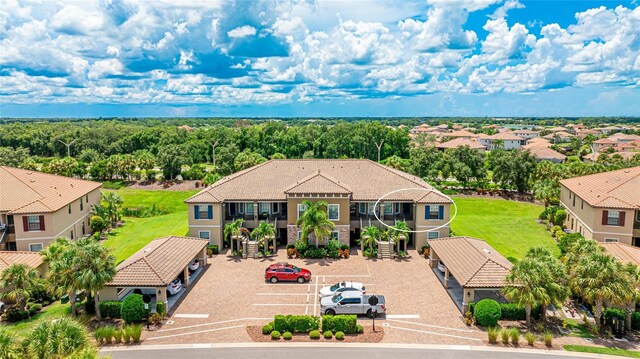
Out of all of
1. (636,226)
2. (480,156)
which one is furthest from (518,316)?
(480,156)

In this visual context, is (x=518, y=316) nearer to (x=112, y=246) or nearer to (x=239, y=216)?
(x=239, y=216)

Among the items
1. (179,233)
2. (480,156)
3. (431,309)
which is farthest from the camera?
(480,156)

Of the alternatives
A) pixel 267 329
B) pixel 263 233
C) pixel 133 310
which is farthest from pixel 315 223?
pixel 133 310

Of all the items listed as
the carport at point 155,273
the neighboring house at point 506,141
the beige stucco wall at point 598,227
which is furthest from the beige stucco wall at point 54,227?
the neighboring house at point 506,141

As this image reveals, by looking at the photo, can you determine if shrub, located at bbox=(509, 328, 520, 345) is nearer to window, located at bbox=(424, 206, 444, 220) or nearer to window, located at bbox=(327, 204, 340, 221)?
window, located at bbox=(424, 206, 444, 220)

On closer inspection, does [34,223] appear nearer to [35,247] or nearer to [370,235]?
[35,247]
